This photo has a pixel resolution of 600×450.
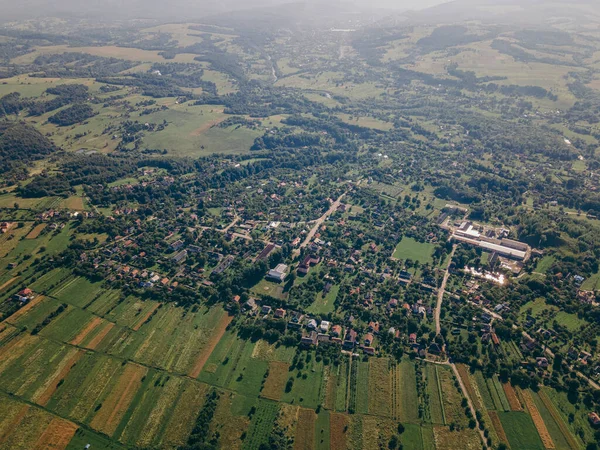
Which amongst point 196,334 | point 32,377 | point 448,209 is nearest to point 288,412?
point 196,334

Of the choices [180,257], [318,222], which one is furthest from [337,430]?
[318,222]

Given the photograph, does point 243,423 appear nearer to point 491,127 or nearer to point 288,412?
point 288,412

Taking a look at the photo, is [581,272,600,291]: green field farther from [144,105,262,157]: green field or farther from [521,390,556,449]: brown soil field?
[144,105,262,157]: green field

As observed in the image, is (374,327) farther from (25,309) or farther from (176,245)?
A: (25,309)

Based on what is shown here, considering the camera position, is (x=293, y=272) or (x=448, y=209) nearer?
(x=293, y=272)

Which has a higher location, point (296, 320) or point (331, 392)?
point (331, 392)

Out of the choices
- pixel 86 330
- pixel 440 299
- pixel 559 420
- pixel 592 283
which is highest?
pixel 559 420

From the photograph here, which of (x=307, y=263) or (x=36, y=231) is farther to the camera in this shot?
(x=36, y=231)

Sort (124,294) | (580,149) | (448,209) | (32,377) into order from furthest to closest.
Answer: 1. (580,149)
2. (448,209)
3. (124,294)
4. (32,377)
